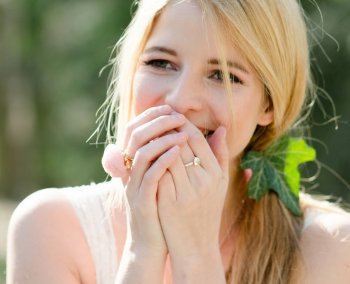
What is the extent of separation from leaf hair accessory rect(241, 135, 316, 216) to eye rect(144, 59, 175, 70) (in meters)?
0.63

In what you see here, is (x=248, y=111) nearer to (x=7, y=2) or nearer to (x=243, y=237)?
(x=243, y=237)

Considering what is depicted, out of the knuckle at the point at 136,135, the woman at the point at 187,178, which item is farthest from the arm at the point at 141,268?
the knuckle at the point at 136,135

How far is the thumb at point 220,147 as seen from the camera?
109 inches

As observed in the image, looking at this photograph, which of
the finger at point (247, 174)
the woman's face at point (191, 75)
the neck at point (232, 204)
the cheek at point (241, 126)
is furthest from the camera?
the finger at point (247, 174)

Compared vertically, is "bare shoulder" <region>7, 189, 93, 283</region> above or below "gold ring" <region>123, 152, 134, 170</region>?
below

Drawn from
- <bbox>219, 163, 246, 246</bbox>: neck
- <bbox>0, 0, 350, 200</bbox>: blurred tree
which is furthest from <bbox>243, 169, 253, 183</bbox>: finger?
<bbox>0, 0, 350, 200</bbox>: blurred tree

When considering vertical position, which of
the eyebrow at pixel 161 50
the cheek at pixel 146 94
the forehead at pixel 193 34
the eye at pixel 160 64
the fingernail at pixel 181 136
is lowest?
the fingernail at pixel 181 136

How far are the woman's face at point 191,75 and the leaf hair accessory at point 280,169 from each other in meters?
0.35

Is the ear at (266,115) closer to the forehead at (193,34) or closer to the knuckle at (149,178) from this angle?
the forehead at (193,34)

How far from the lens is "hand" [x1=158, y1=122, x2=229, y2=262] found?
2682 mm

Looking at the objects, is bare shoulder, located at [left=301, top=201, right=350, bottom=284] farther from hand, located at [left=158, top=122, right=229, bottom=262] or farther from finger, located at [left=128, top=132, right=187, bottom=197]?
finger, located at [left=128, top=132, right=187, bottom=197]

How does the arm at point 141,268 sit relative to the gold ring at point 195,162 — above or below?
below

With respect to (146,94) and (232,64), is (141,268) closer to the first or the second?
(146,94)

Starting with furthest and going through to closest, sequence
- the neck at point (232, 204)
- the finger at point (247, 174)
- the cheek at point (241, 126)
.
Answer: the finger at point (247, 174) → the neck at point (232, 204) → the cheek at point (241, 126)
